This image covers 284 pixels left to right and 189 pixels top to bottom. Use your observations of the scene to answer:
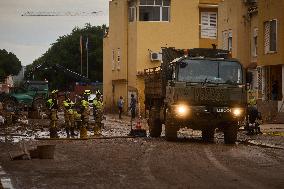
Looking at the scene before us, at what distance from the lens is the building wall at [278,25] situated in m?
38.2

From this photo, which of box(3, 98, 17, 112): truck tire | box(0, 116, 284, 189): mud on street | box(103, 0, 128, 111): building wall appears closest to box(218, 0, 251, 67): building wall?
box(3, 98, 17, 112): truck tire

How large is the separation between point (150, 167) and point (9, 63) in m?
118

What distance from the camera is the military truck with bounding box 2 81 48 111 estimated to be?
168 ft

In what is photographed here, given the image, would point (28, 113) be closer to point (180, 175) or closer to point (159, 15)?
point (159, 15)

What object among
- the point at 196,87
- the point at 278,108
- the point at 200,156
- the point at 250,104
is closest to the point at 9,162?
the point at 200,156

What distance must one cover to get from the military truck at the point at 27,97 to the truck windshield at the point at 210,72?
86.1 ft

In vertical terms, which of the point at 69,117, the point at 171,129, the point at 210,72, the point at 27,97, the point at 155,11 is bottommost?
the point at 171,129

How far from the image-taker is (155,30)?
57.5m

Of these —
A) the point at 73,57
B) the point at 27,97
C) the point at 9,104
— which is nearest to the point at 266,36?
the point at 9,104

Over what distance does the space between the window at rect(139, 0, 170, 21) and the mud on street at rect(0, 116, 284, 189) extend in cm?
3503

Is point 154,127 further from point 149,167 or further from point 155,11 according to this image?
point 155,11

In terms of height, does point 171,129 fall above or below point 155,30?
below

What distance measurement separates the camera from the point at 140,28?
57.1 m

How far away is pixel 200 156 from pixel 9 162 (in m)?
4.89
